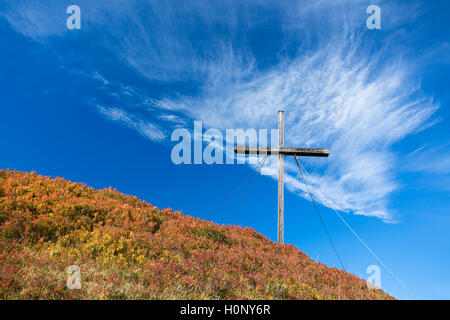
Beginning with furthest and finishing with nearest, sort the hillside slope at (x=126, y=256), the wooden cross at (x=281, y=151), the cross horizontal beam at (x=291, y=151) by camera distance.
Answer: the cross horizontal beam at (x=291, y=151) < the wooden cross at (x=281, y=151) < the hillside slope at (x=126, y=256)

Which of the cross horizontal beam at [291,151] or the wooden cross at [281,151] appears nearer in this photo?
the wooden cross at [281,151]

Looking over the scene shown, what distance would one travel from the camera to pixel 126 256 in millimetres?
7461

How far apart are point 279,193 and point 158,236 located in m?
7.57

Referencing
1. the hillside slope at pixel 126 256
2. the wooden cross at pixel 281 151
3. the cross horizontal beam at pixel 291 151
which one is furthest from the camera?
the cross horizontal beam at pixel 291 151

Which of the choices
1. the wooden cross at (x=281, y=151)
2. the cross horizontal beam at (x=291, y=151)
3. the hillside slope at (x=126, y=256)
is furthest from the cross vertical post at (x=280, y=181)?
the hillside slope at (x=126, y=256)

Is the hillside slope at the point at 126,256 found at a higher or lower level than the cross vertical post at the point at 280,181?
lower

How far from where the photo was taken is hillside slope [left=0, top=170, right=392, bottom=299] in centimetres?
566

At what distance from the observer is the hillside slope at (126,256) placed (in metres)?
5.66

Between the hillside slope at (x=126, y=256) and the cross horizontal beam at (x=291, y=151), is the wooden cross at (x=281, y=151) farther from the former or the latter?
the hillside slope at (x=126, y=256)

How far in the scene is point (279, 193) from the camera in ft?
47.9

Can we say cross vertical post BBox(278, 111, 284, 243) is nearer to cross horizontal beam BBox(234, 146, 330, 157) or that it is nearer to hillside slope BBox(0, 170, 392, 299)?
cross horizontal beam BBox(234, 146, 330, 157)

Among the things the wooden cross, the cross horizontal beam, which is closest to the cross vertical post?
the wooden cross
